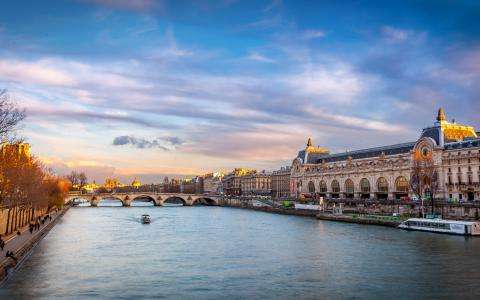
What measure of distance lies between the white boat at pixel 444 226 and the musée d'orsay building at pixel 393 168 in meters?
29.4

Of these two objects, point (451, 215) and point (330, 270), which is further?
point (451, 215)

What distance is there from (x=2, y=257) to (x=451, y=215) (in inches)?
2628

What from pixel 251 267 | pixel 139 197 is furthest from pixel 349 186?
pixel 251 267

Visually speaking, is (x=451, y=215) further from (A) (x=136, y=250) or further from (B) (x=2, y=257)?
(B) (x=2, y=257)

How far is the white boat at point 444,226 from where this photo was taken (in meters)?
61.9

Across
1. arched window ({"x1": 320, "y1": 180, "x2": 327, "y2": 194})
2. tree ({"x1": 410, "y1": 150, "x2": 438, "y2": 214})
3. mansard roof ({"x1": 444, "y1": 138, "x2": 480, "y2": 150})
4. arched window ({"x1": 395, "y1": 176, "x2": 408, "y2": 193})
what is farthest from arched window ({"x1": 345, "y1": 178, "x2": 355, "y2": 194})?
mansard roof ({"x1": 444, "y1": 138, "x2": 480, "y2": 150})

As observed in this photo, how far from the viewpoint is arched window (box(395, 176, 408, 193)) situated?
11281cm

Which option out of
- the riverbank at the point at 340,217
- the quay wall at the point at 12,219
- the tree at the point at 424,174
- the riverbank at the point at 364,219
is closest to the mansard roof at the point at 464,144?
the tree at the point at 424,174

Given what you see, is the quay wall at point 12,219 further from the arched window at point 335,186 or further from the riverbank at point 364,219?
the arched window at point 335,186

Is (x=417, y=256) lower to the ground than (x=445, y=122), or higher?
lower

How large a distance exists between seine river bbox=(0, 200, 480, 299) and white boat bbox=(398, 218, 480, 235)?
2.07 m

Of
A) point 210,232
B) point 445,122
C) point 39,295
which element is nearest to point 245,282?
point 39,295

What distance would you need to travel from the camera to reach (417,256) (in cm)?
4656

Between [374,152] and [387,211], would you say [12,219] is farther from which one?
[374,152]
